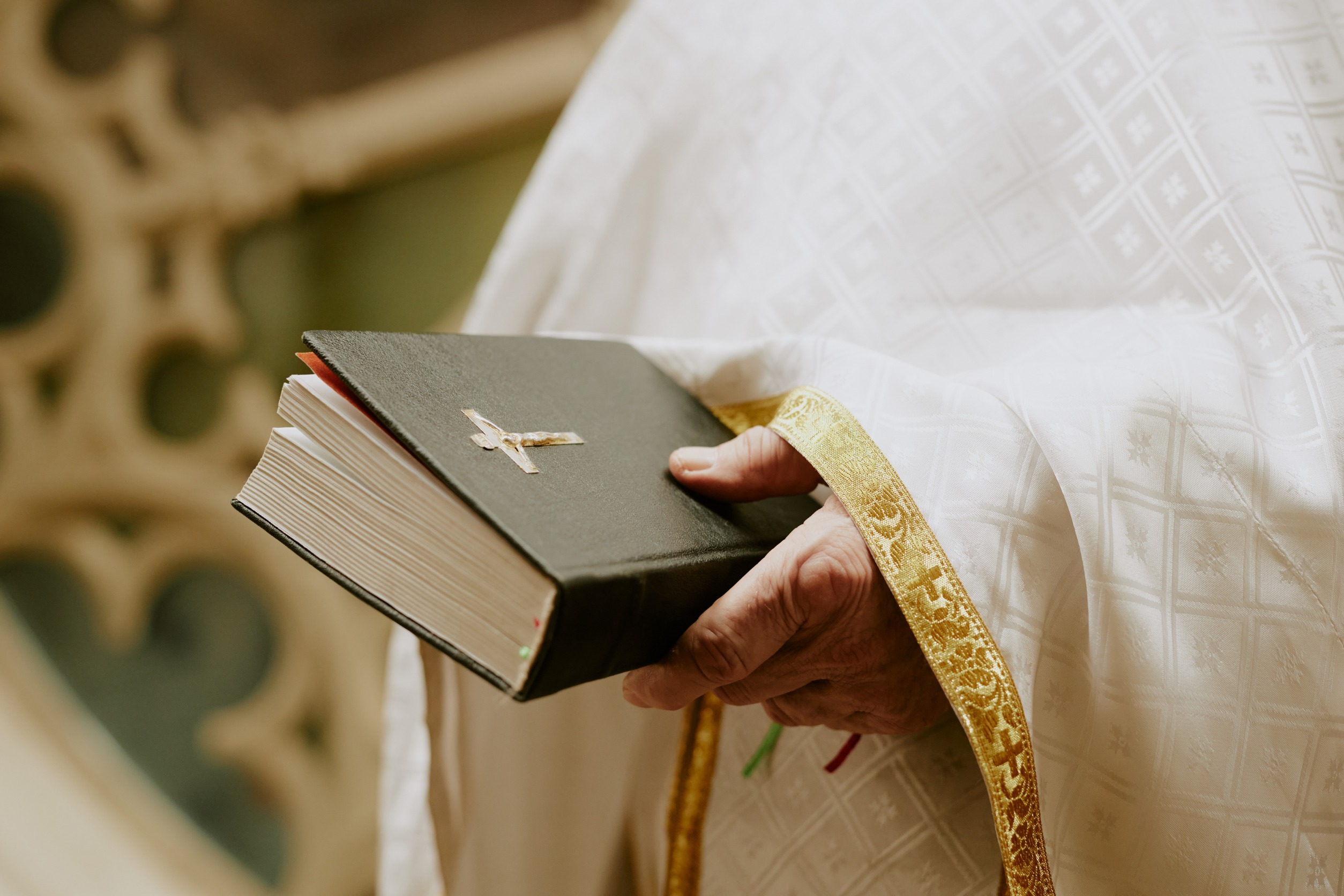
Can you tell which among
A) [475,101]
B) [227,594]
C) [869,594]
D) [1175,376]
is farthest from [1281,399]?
[227,594]

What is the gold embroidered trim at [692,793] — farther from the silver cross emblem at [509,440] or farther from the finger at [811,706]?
the silver cross emblem at [509,440]

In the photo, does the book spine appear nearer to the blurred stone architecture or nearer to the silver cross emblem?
the silver cross emblem

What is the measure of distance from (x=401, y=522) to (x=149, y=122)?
1.25 metres

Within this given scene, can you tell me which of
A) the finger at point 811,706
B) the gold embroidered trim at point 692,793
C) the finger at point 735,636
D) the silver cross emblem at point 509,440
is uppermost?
the silver cross emblem at point 509,440

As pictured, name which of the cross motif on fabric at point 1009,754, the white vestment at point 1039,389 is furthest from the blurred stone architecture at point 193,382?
the cross motif on fabric at point 1009,754

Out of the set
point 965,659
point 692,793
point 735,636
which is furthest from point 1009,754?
point 692,793

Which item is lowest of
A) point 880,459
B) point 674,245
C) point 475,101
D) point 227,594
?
point 227,594

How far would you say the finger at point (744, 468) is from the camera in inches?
20.0

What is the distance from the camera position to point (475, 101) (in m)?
1.39

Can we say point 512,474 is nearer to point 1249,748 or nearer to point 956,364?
point 956,364

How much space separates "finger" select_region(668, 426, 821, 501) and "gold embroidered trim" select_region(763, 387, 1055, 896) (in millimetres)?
22

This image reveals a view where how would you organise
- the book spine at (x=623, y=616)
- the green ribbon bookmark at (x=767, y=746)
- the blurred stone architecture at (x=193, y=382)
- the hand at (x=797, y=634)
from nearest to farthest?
the book spine at (x=623, y=616), the hand at (x=797, y=634), the green ribbon bookmark at (x=767, y=746), the blurred stone architecture at (x=193, y=382)

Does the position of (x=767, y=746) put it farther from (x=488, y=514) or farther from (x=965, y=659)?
(x=488, y=514)

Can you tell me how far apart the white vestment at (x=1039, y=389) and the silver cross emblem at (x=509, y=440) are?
20 centimetres
